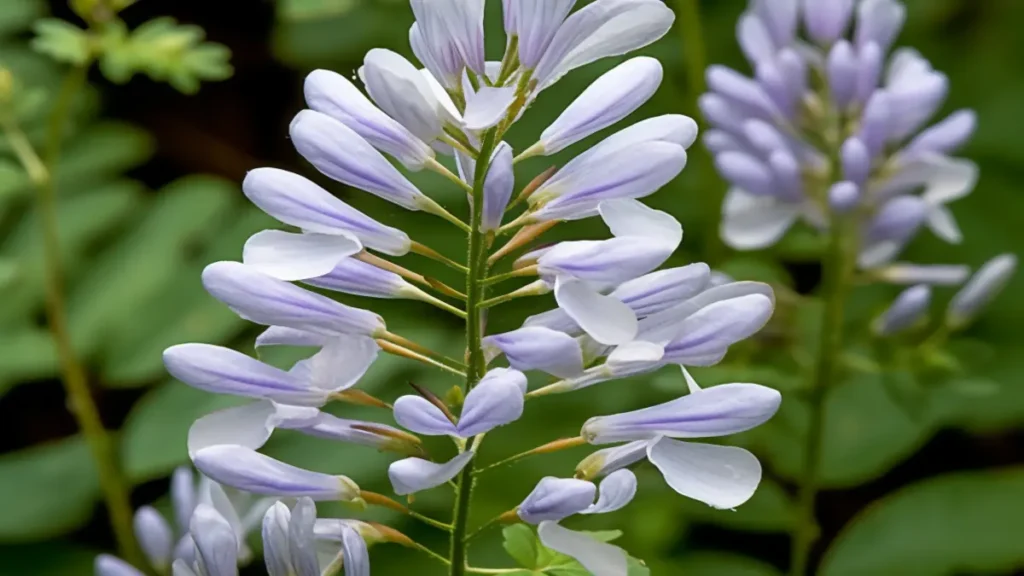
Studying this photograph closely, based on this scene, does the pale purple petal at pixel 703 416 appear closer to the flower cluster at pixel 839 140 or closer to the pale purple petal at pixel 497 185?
the pale purple petal at pixel 497 185

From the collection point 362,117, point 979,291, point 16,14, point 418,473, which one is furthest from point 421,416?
point 16,14

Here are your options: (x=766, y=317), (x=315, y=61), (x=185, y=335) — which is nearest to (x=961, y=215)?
(x=315, y=61)

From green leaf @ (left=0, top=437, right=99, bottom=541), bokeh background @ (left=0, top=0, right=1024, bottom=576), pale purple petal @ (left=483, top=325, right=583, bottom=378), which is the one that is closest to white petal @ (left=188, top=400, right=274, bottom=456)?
pale purple petal @ (left=483, top=325, right=583, bottom=378)

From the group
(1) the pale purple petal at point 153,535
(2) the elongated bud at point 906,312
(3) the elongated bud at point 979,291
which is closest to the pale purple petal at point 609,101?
(1) the pale purple petal at point 153,535

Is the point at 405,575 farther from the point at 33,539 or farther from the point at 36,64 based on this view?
the point at 36,64

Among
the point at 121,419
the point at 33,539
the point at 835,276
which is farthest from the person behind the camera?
the point at 121,419

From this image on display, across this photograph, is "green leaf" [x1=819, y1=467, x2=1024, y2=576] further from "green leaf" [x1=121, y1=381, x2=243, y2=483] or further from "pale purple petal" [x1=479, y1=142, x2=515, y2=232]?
"pale purple petal" [x1=479, y1=142, x2=515, y2=232]
